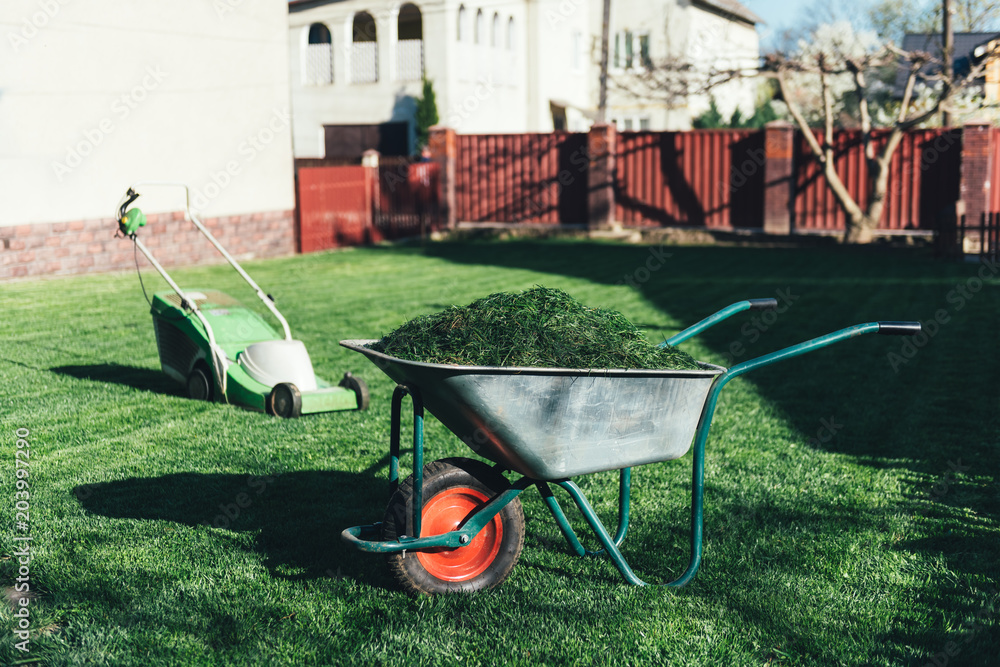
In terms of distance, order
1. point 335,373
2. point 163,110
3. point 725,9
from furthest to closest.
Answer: point 725,9
point 163,110
point 335,373

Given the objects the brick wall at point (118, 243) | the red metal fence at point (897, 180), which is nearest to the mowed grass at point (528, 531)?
the brick wall at point (118, 243)

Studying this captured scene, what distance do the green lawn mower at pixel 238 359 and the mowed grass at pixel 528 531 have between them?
15cm

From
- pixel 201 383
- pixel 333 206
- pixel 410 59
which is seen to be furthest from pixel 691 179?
pixel 201 383

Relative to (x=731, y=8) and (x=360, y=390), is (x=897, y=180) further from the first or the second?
(x=731, y=8)

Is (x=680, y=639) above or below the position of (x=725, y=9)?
below

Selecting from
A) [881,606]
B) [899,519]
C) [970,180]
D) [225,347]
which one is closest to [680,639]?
[881,606]

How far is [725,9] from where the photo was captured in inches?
1592

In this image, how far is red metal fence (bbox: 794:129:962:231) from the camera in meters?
20.3

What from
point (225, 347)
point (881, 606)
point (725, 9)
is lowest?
point (881, 606)

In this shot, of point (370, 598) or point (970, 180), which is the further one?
point (970, 180)

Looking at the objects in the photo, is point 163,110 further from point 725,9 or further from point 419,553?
point 725,9

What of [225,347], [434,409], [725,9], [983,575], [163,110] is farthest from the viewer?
[725,9]

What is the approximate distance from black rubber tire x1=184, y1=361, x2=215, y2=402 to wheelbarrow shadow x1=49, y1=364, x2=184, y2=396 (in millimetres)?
→ 253

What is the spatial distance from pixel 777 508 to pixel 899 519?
561 millimetres
